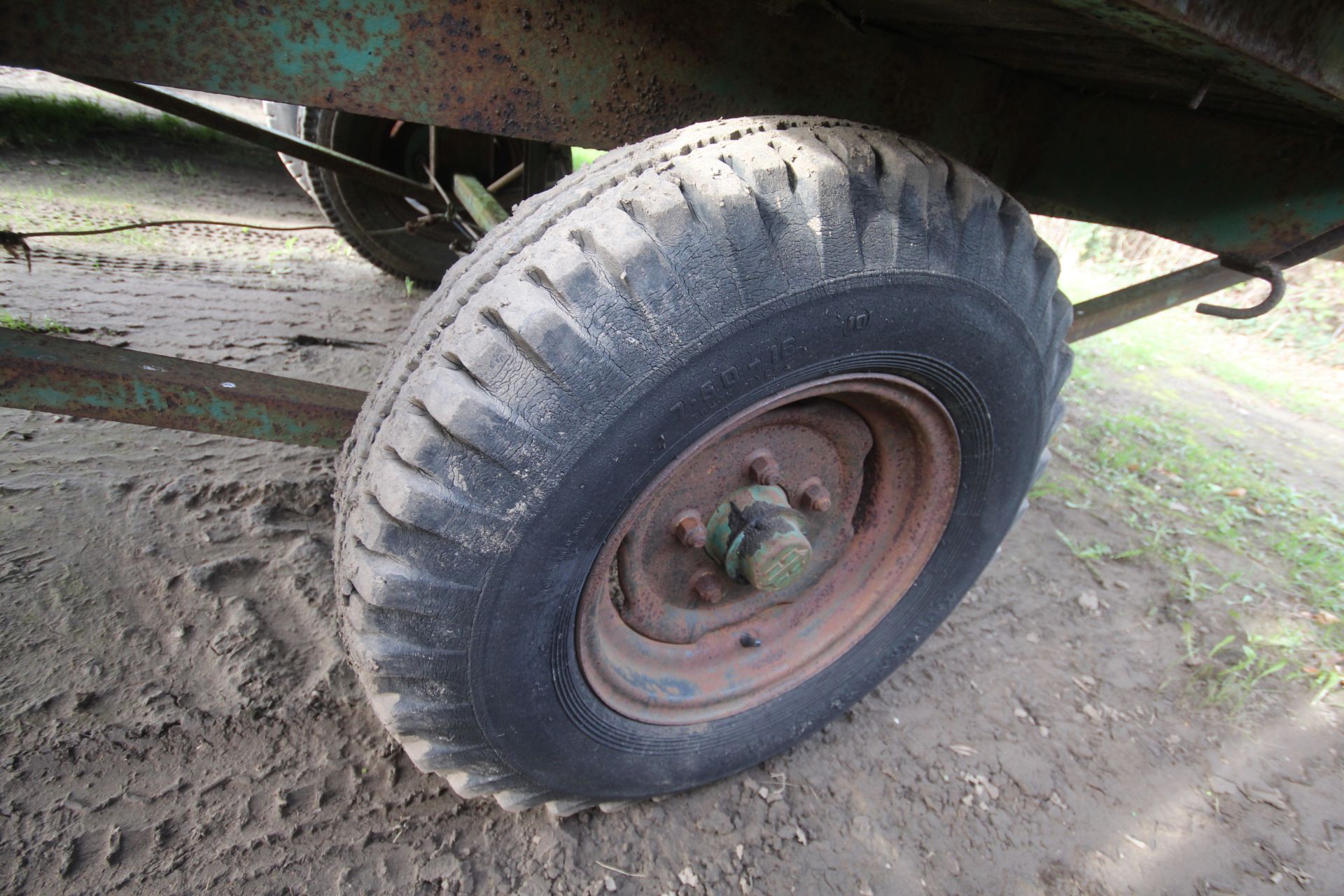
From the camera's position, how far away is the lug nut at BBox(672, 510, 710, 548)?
1.64 metres

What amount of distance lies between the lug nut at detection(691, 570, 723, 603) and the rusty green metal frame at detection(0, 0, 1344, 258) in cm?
95

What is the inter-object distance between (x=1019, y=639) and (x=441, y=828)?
1890 mm

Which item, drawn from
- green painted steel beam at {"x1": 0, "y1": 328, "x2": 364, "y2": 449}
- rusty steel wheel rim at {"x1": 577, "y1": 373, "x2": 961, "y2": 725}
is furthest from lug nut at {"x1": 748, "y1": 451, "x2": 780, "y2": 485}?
green painted steel beam at {"x1": 0, "y1": 328, "x2": 364, "y2": 449}

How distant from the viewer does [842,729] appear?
2.04 m

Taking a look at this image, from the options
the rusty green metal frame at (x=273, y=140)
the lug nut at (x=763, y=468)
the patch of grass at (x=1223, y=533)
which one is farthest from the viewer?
the patch of grass at (x=1223, y=533)

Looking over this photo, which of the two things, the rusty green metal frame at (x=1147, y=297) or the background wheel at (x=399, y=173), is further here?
the background wheel at (x=399, y=173)

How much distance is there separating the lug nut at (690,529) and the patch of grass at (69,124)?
5.83 meters

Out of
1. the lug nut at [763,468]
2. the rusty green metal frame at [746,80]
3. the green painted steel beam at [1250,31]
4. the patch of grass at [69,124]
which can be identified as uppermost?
the green painted steel beam at [1250,31]

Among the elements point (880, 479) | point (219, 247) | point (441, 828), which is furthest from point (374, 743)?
point (219, 247)

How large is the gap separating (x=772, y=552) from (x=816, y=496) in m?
0.25

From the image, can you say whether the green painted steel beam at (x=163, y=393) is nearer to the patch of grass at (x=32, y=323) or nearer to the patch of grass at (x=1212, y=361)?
the patch of grass at (x=32, y=323)

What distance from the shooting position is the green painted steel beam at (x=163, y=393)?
1.28 metres

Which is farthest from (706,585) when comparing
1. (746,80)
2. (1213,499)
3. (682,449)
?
(1213,499)

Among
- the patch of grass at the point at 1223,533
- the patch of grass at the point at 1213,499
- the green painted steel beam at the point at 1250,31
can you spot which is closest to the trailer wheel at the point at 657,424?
the green painted steel beam at the point at 1250,31
